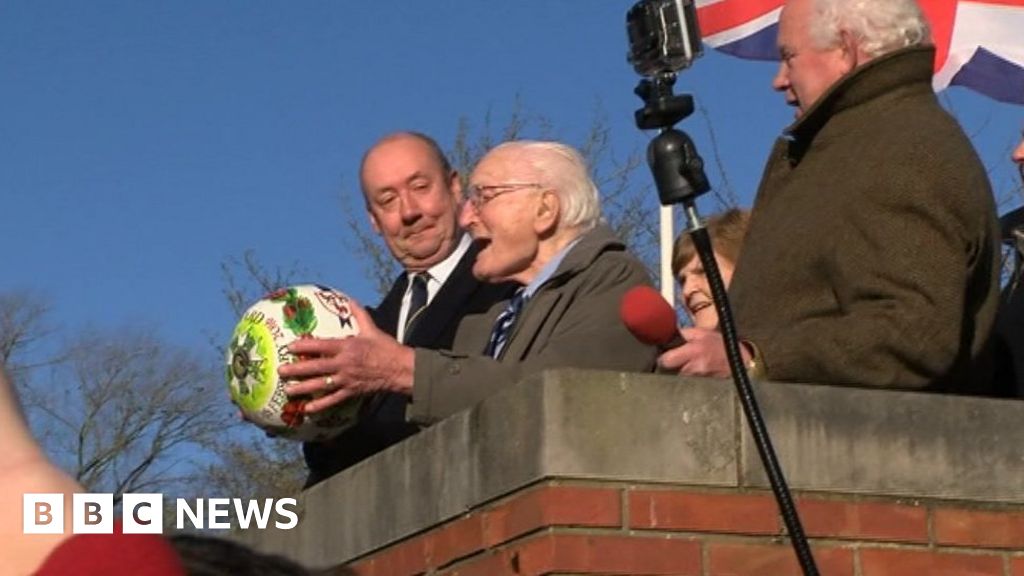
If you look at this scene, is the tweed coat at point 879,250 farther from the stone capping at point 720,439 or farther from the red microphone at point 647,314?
the red microphone at point 647,314

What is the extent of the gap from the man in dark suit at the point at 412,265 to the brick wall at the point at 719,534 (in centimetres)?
118

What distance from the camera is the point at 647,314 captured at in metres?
4.60

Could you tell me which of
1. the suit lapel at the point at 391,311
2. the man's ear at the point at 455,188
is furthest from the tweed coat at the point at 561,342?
the man's ear at the point at 455,188

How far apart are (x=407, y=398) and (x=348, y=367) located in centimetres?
65

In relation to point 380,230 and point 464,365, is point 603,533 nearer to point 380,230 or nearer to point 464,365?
point 464,365

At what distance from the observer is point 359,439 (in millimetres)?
6379

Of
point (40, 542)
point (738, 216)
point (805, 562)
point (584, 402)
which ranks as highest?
point (738, 216)

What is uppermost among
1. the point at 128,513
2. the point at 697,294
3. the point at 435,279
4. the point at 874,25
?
the point at 874,25

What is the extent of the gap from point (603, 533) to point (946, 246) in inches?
42.6

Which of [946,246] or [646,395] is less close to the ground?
[946,246]

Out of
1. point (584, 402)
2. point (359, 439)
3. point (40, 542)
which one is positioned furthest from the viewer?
point (359, 439)

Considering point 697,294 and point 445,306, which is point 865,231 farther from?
point 445,306

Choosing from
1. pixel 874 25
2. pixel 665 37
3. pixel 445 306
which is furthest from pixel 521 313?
pixel 665 37

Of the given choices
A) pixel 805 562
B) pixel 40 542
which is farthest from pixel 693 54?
pixel 40 542
